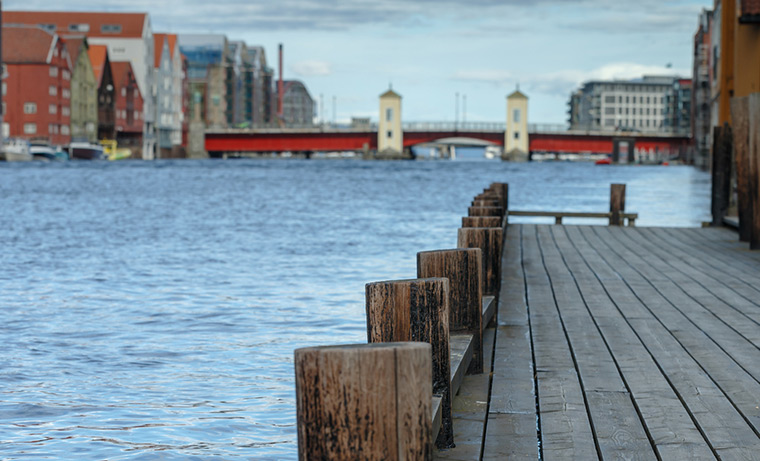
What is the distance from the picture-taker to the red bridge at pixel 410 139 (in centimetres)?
11588

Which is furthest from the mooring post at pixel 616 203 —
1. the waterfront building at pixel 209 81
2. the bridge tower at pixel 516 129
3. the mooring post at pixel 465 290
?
the waterfront building at pixel 209 81

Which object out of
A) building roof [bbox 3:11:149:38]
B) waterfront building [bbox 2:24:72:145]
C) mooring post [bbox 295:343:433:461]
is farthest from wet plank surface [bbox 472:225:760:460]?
building roof [bbox 3:11:149:38]

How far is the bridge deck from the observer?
4645 millimetres

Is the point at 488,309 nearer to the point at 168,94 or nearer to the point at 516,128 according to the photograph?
the point at 516,128

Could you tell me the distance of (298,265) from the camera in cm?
1694

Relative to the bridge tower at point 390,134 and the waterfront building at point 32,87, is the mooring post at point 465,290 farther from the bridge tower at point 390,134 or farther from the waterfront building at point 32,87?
the bridge tower at point 390,134

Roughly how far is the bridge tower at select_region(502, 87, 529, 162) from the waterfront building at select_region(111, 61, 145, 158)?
44.0m

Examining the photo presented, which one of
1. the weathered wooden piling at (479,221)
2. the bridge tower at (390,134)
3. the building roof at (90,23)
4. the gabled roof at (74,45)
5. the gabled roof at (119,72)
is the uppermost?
the building roof at (90,23)

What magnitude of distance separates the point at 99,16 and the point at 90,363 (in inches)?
4672

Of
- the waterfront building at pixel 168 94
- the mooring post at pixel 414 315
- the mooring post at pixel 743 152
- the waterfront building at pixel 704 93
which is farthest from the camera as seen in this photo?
the waterfront building at pixel 168 94

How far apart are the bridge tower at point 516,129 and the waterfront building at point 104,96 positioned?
47.0 m

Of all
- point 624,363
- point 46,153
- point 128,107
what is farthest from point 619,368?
point 128,107

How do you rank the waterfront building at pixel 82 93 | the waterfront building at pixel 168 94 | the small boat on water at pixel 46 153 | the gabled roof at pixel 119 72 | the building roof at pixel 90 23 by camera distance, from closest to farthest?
1. the small boat on water at pixel 46 153
2. the waterfront building at pixel 82 93
3. the gabled roof at pixel 119 72
4. the building roof at pixel 90 23
5. the waterfront building at pixel 168 94

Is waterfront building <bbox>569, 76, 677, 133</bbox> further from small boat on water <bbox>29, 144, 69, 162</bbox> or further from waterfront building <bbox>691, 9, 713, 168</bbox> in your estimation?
small boat on water <bbox>29, 144, 69, 162</bbox>
